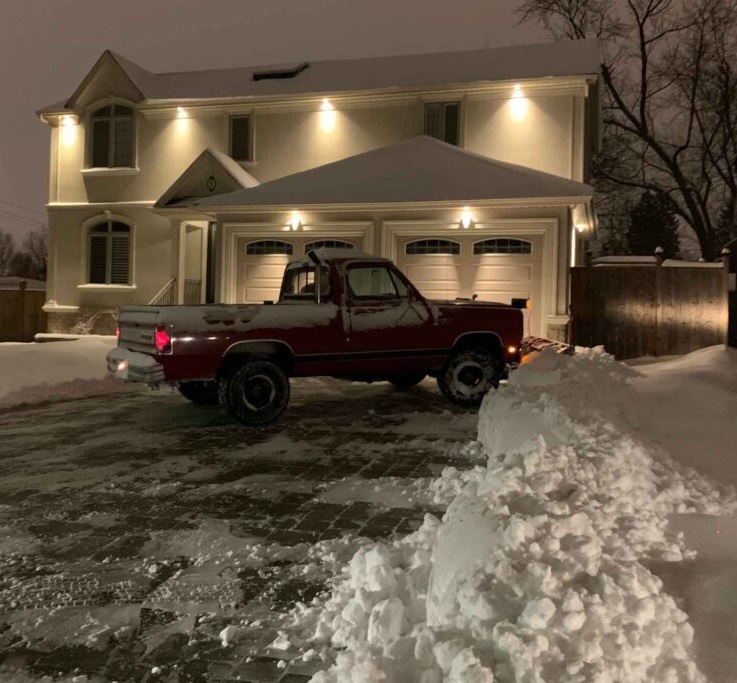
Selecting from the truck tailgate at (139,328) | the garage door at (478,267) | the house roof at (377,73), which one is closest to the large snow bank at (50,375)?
the truck tailgate at (139,328)

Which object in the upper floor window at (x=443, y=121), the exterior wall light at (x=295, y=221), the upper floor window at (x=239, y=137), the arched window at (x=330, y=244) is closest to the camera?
the exterior wall light at (x=295, y=221)

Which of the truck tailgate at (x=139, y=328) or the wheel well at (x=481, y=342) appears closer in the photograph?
the truck tailgate at (x=139, y=328)

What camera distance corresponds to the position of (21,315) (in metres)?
21.8

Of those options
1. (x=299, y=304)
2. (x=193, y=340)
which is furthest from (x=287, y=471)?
(x=299, y=304)

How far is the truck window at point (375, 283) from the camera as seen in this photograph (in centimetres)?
964

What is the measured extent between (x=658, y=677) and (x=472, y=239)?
13.9 metres

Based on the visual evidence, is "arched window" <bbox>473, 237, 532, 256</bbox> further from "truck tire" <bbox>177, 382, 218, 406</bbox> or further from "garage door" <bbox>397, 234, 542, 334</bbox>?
"truck tire" <bbox>177, 382, 218, 406</bbox>

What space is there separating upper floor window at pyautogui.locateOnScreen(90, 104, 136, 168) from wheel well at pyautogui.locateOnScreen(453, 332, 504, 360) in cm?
1475

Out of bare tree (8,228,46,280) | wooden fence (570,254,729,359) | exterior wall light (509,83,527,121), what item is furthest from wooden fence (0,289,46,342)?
bare tree (8,228,46,280)

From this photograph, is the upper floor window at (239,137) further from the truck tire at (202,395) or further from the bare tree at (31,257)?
the bare tree at (31,257)

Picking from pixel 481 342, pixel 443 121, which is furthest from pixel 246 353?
pixel 443 121

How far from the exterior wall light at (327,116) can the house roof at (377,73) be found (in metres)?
0.39

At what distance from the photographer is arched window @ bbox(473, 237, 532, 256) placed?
1573 centimetres

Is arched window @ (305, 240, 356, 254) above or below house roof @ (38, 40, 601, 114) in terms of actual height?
below
